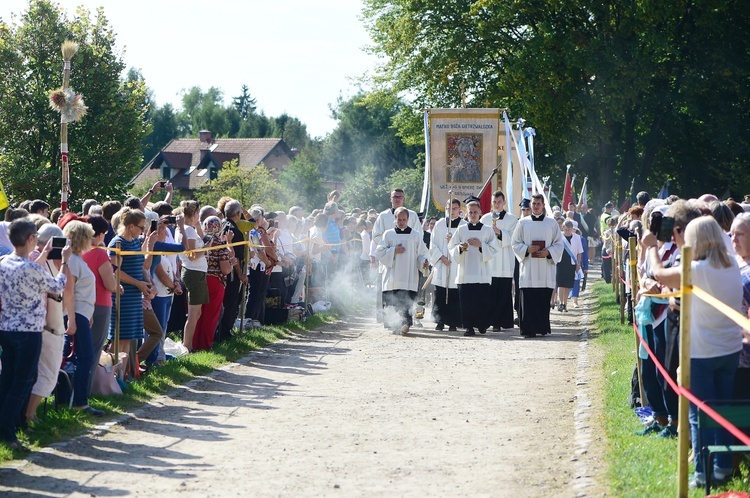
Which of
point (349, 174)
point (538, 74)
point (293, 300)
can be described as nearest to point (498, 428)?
point (293, 300)

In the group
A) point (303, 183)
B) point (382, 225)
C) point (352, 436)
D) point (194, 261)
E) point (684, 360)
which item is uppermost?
point (303, 183)

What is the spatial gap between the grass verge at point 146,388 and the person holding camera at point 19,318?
315 millimetres

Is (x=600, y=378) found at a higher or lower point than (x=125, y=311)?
lower

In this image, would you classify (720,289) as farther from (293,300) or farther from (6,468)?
(293,300)

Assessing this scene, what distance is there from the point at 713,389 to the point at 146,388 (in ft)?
19.2

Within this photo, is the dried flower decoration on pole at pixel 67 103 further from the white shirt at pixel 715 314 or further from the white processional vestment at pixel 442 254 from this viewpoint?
the white shirt at pixel 715 314

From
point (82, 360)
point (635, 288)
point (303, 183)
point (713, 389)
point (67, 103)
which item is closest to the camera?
point (713, 389)

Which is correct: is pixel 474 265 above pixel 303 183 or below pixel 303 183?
below

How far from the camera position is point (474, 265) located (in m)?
18.4

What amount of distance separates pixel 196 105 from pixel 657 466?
13865cm

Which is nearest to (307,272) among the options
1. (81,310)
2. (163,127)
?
(81,310)

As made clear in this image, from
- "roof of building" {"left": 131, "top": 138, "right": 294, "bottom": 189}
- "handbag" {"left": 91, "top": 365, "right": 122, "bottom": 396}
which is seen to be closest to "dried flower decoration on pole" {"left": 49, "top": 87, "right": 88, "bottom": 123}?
"handbag" {"left": 91, "top": 365, "right": 122, "bottom": 396}

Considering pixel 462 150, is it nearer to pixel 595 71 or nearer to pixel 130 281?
pixel 130 281

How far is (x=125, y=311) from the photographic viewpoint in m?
11.3
